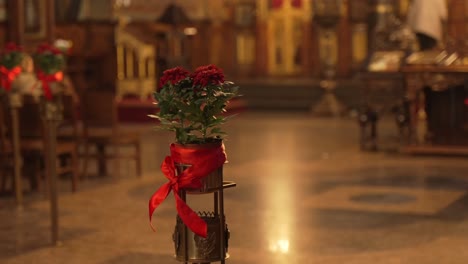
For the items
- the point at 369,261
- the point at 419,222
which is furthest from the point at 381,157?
the point at 369,261

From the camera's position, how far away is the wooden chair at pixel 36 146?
26.8 ft

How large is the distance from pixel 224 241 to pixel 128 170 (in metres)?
5.47

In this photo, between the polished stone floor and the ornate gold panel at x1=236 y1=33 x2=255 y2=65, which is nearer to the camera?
the polished stone floor

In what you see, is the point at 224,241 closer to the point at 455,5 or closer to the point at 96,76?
the point at 96,76

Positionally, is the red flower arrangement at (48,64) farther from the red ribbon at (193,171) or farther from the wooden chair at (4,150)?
the red ribbon at (193,171)

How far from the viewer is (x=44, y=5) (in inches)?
408

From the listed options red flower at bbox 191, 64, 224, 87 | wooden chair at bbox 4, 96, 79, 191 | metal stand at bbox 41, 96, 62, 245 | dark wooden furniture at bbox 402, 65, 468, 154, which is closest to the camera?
Answer: red flower at bbox 191, 64, 224, 87

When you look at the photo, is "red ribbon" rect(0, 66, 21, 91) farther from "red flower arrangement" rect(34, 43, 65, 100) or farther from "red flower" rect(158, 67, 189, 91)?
"red flower" rect(158, 67, 189, 91)

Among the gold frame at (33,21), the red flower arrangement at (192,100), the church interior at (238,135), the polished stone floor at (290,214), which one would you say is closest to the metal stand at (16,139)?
the church interior at (238,135)

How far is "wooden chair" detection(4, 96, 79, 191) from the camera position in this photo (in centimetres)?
816

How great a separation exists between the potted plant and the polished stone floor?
1.57m

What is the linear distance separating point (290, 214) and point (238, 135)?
5.65m

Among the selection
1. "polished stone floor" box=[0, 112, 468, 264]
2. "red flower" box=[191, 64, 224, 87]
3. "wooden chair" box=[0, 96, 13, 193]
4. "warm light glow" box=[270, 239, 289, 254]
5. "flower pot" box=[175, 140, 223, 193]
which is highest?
"red flower" box=[191, 64, 224, 87]

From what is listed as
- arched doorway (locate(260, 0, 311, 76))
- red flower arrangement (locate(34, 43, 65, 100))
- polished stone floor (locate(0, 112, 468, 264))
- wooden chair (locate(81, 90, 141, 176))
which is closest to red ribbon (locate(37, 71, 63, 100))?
red flower arrangement (locate(34, 43, 65, 100))
